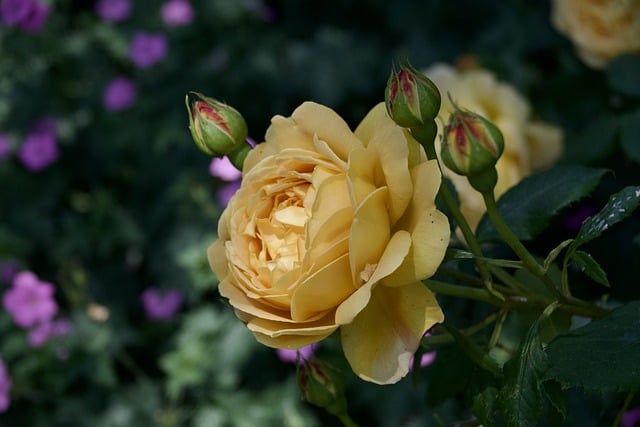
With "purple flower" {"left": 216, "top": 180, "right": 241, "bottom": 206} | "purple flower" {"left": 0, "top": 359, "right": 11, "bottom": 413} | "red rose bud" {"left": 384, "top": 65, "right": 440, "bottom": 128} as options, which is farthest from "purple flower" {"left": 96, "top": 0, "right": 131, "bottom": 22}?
"red rose bud" {"left": 384, "top": 65, "right": 440, "bottom": 128}

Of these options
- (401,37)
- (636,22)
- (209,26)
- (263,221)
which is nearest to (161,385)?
(209,26)

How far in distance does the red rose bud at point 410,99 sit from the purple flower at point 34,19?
6.86ft

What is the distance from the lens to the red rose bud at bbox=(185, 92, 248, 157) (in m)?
0.64

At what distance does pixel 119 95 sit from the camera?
7.79 ft

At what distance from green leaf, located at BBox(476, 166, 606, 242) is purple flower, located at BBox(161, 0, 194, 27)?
1.79m

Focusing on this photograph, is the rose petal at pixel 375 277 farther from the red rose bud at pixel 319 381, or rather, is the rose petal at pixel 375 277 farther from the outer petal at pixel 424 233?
the red rose bud at pixel 319 381

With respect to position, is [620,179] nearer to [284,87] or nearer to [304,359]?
[304,359]

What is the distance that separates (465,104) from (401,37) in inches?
58.4

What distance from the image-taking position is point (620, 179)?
1.03m

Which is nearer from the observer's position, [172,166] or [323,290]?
[323,290]

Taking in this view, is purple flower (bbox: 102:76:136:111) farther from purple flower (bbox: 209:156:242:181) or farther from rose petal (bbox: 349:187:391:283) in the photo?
rose petal (bbox: 349:187:391:283)

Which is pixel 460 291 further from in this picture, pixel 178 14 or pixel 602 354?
pixel 178 14

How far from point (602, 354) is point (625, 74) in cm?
60

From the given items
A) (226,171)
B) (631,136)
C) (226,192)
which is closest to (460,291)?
(631,136)
